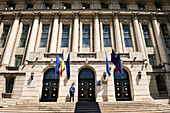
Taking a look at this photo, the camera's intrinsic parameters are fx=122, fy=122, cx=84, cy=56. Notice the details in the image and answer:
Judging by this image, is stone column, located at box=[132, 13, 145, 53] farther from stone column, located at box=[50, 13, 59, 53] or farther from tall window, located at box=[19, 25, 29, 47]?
tall window, located at box=[19, 25, 29, 47]

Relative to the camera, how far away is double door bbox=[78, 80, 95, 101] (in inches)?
564

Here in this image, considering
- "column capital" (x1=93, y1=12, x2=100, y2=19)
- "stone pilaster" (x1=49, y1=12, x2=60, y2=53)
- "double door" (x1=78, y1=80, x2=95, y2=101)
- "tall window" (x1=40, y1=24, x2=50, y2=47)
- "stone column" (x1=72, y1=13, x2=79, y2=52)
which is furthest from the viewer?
"column capital" (x1=93, y1=12, x2=100, y2=19)

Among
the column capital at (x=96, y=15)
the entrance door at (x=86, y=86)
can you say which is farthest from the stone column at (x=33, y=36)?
the column capital at (x=96, y=15)

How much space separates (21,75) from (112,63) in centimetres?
1302

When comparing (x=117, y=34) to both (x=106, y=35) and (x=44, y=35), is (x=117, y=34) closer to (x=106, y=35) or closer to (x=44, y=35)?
(x=106, y=35)

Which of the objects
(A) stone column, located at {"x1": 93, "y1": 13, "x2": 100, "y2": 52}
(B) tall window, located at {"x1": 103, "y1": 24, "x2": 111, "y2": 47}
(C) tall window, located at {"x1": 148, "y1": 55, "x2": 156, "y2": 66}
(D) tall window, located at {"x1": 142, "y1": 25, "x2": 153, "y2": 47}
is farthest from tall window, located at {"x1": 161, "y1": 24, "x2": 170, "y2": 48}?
(A) stone column, located at {"x1": 93, "y1": 13, "x2": 100, "y2": 52}

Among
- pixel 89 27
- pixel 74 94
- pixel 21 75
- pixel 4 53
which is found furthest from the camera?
pixel 89 27

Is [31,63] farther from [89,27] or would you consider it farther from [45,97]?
[89,27]

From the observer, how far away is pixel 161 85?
17.9m

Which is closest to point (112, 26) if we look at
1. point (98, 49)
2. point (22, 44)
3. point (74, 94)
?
point (98, 49)

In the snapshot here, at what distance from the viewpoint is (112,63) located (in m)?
15.0

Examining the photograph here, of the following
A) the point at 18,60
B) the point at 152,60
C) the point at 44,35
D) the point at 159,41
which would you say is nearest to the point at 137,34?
the point at 159,41

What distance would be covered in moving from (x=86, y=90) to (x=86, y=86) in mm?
467

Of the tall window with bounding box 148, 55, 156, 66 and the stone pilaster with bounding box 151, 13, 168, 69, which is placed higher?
the stone pilaster with bounding box 151, 13, 168, 69
